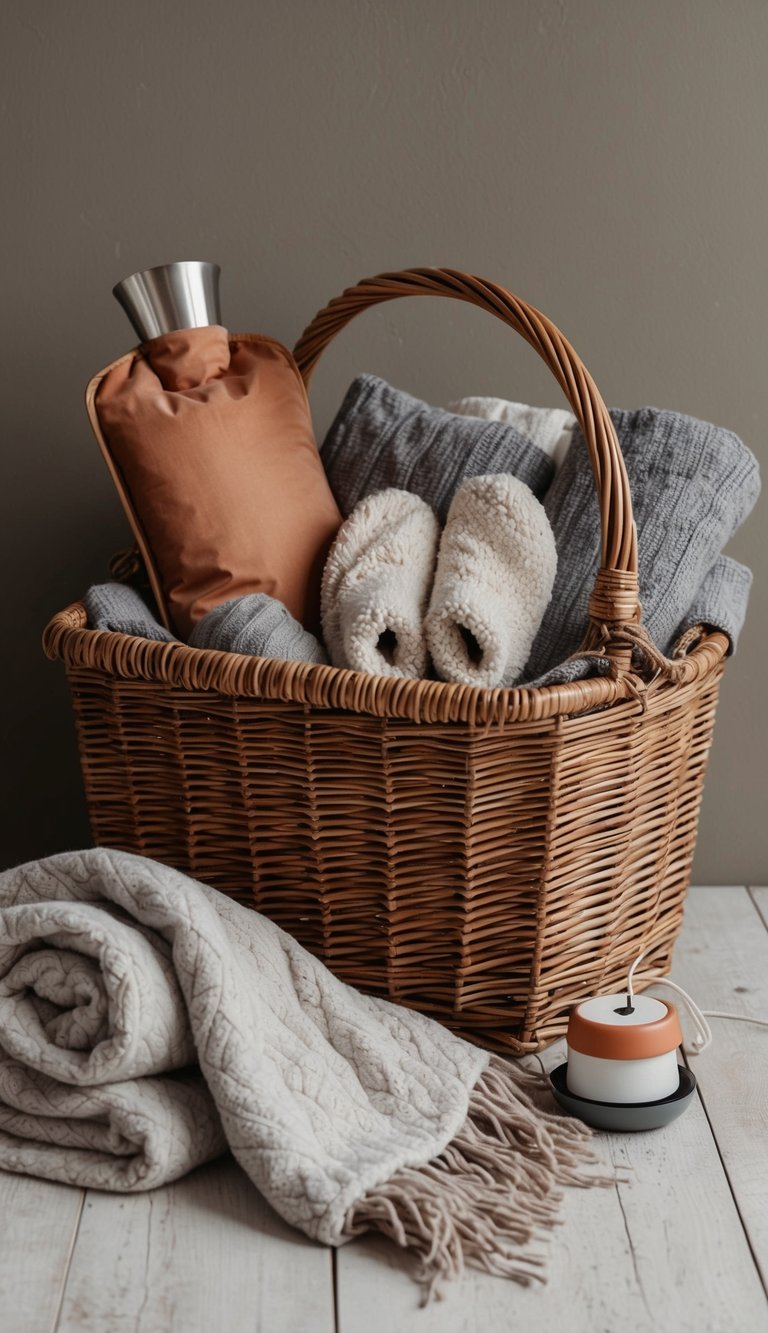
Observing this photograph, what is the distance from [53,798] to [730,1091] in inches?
34.5

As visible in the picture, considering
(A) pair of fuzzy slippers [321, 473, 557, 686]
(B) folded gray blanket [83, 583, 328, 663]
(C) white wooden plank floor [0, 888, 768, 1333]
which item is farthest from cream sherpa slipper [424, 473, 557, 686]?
(C) white wooden plank floor [0, 888, 768, 1333]

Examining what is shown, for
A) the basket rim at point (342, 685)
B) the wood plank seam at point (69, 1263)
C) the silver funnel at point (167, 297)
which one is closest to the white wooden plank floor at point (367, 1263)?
the wood plank seam at point (69, 1263)


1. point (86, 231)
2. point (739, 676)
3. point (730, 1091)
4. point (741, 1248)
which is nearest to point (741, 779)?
point (739, 676)

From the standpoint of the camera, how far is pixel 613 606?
105 centimetres

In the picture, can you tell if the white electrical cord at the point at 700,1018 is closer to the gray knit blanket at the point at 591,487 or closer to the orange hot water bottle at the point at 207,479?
the gray knit blanket at the point at 591,487

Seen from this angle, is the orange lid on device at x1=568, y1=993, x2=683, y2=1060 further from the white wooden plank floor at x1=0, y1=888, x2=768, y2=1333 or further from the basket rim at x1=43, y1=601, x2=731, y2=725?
the basket rim at x1=43, y1=601, x2=731, y2=725

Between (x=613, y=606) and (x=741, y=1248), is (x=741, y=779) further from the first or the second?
(x=741, y=1248)

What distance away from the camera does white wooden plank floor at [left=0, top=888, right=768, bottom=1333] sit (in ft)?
2.66

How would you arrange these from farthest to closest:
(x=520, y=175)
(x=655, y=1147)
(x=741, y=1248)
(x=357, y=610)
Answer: (x=520, y=175) < (x=357, y=610) < (x=655, y=1147) < (x=741, y=1248)

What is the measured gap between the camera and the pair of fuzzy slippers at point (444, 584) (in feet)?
3.62

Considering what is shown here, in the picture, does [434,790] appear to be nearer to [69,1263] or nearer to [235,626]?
[235,626]

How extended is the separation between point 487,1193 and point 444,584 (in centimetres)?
49

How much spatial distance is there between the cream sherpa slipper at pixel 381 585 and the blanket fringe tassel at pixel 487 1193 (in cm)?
37

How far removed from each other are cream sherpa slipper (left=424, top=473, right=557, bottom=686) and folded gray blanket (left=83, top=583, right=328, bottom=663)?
0.12 meters
